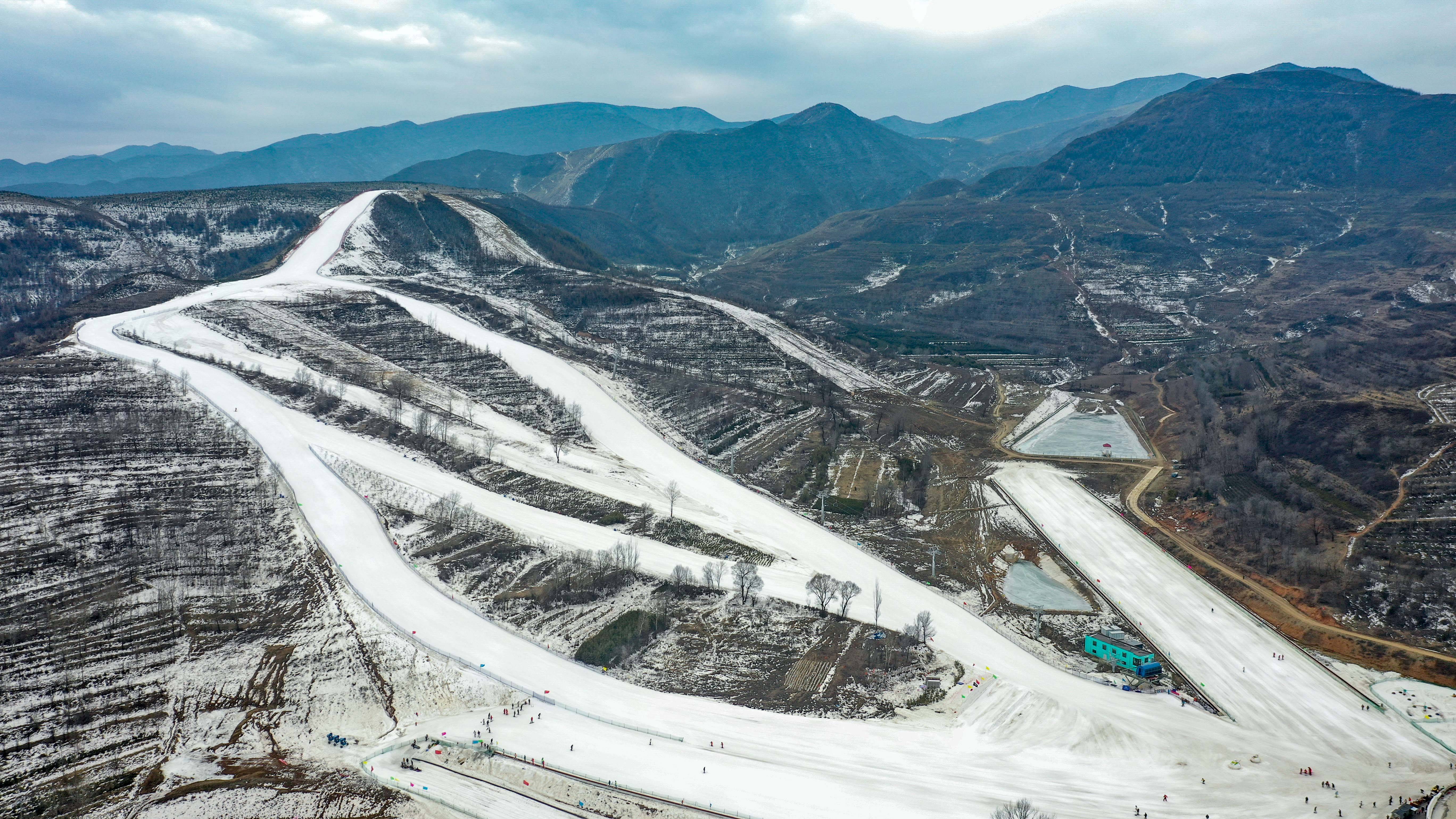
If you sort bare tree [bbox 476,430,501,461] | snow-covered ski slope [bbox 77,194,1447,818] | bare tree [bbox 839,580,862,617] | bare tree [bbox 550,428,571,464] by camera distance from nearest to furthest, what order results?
snow-covered ski slope [bbox 77,194,1447,818], bare tree [bbox 839,580,862,617], bare tree [bbox 476,430,501,461], bare tree [bbox 550,428,571,464]

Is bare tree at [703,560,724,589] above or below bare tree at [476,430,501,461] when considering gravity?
below

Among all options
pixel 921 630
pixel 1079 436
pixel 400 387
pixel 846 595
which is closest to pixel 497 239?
pixel 400 387

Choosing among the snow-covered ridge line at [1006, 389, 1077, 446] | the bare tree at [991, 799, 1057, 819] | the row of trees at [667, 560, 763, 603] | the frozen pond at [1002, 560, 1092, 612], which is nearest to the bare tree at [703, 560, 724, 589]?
the row of trees at [667, 560, 763, 603]

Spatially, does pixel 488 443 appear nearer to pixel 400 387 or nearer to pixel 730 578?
pixel 400 387

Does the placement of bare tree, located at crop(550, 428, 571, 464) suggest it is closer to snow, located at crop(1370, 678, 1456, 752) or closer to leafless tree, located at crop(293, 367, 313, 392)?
leafless tree, located at crop(293, 367, 313, 392)

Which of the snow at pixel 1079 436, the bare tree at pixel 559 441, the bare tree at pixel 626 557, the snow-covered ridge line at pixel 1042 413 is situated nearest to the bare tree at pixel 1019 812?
the bare tree at pixel 626 557
